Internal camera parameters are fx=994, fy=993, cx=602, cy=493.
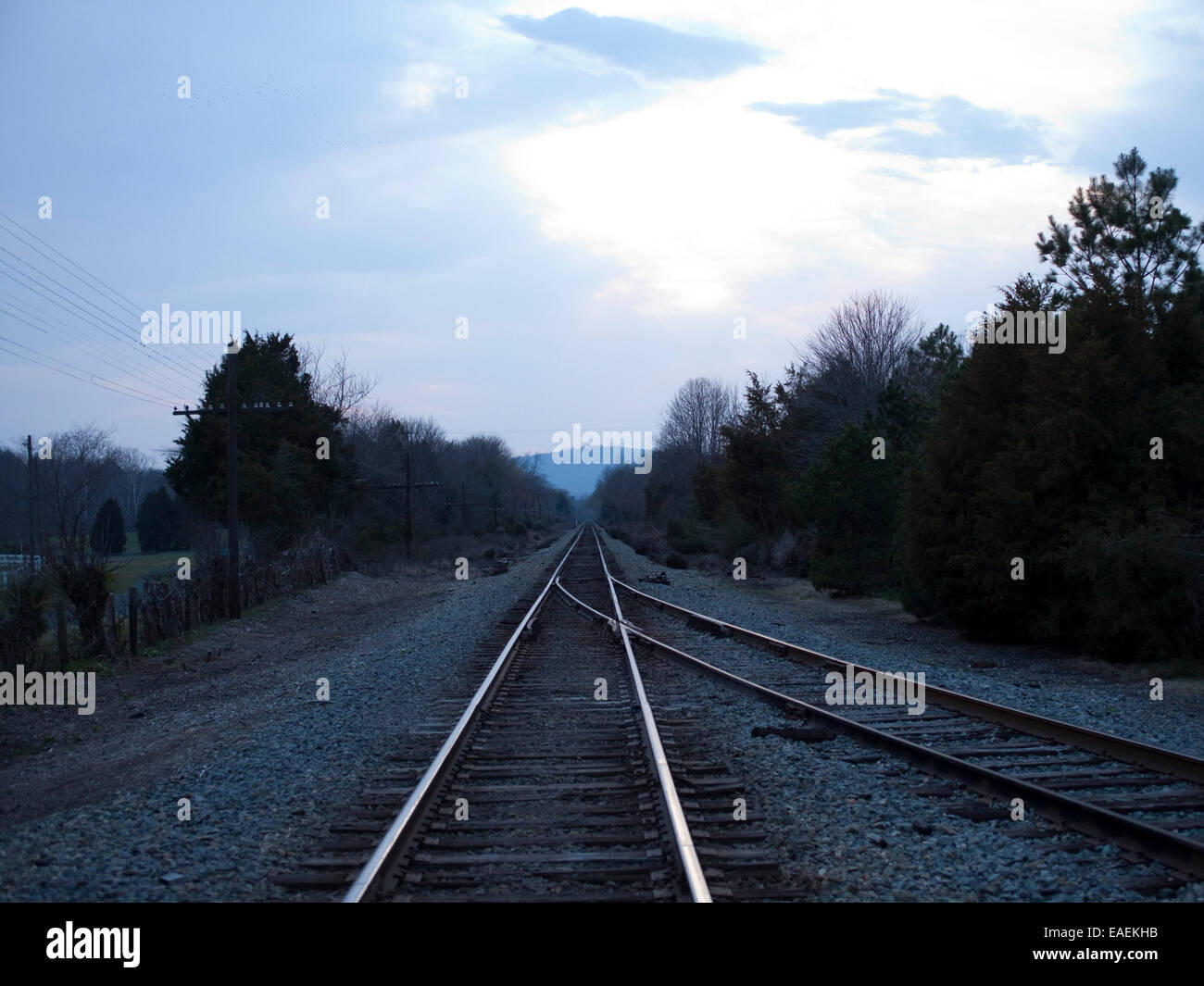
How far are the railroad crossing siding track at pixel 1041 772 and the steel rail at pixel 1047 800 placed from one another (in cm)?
7

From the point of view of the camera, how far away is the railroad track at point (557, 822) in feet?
17.3

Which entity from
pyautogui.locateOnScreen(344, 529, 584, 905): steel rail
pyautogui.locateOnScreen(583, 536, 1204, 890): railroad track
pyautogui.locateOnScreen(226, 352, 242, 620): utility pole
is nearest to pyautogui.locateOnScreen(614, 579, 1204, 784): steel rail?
pyautogui.locateOnScreen(583, 536, 1204, 890): railroad track

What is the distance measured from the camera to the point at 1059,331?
1634 centimetres

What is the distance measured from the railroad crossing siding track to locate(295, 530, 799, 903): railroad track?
1644 mm

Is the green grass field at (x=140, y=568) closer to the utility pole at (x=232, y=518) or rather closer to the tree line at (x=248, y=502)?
the tree line at (x=248, y=502)

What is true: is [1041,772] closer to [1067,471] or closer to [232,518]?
[1067,471]

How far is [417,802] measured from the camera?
21.1ft

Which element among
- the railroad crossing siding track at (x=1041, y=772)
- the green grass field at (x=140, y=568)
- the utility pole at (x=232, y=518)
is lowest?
the green grass field at (x=140, y=568)

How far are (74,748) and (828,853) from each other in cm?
877

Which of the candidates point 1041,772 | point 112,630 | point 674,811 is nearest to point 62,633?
point 112,630

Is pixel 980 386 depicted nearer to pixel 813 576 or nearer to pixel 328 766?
pixel 813 576

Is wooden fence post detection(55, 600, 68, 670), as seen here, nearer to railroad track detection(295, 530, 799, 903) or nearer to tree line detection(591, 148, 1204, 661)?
railroad track detection(295, 530, 799, 903)

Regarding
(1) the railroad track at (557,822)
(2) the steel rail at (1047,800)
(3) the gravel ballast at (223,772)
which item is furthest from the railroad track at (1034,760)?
(3) the gravel ballast at (223,772)

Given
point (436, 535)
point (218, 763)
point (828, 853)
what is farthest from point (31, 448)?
point (436, 535)
